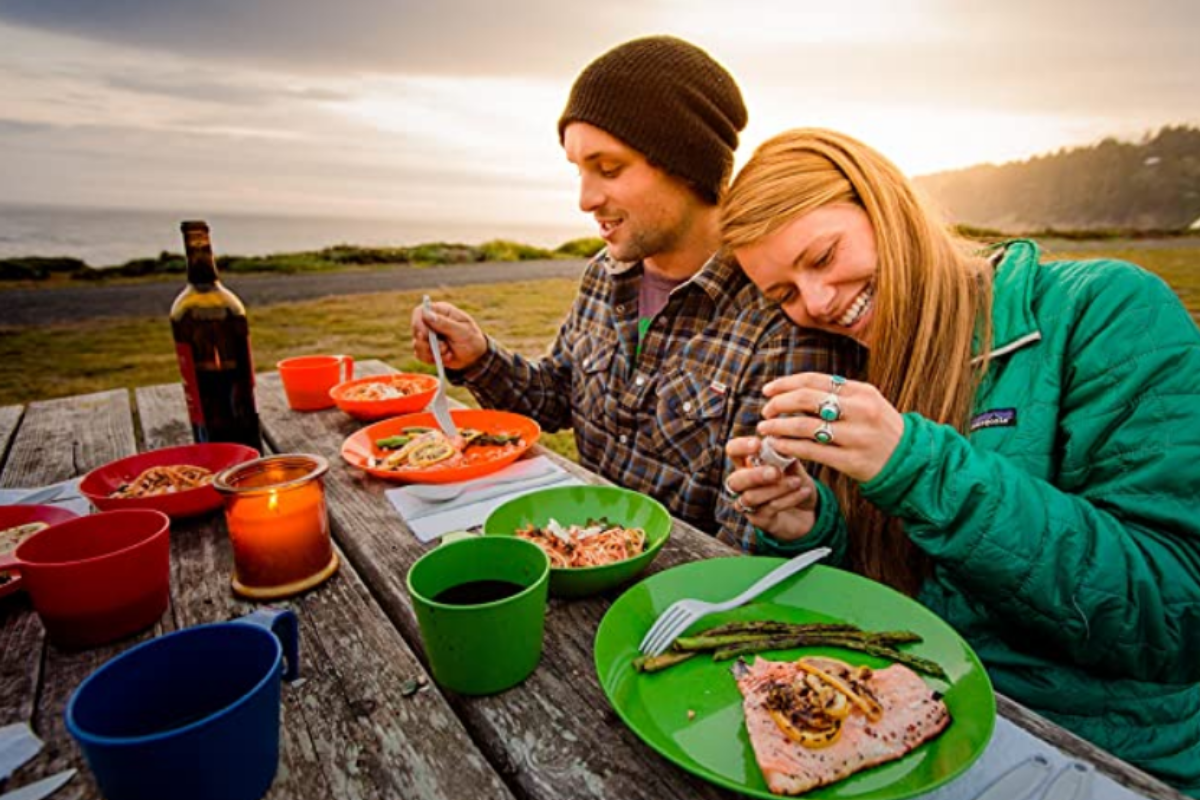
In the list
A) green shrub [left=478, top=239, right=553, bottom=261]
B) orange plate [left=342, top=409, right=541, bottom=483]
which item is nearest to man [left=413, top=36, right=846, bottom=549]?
orange plate [left=342, top=409, right=541, bottom=483]

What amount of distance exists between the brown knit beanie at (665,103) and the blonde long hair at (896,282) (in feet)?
2.47

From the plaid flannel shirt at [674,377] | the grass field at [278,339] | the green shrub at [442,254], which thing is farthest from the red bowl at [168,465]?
the green shrub at [442,254]

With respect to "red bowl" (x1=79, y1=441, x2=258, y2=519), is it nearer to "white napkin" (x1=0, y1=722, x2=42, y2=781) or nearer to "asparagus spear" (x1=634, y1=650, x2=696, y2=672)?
"white napkin" (x1=0, y1=722, x2=42, y2=781)

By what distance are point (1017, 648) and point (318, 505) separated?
5.56 feet

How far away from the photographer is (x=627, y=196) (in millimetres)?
2590

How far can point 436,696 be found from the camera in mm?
1084

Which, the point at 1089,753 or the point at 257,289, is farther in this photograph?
the point at 257,289

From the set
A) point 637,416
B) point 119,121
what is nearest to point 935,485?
point 637,416

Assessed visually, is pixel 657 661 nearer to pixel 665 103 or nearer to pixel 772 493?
pixel 772 493

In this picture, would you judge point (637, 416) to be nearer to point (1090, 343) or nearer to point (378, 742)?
point (1090, 343)

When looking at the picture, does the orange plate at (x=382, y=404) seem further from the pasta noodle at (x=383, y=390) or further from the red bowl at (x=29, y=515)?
the red bowl at (x=29, y=515)

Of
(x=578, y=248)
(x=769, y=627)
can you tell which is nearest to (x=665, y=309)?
(x=769, y=627)

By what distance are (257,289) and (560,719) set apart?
14.4 m

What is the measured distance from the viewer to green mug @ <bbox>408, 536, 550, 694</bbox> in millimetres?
1026
